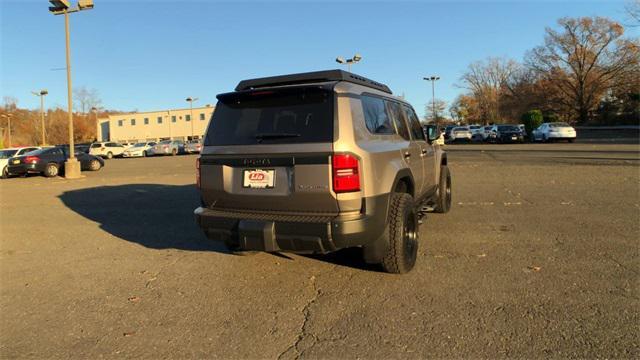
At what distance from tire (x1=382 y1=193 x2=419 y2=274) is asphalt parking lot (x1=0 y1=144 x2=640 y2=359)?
14 centimetres

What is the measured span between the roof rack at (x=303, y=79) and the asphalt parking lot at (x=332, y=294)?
1.98m

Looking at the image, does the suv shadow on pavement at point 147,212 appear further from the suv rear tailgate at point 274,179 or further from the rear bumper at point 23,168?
the rear bumper at point 23,168

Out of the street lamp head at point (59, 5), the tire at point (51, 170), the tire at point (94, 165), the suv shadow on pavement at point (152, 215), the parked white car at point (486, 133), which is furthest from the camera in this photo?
the parked white car at point (486, 133)

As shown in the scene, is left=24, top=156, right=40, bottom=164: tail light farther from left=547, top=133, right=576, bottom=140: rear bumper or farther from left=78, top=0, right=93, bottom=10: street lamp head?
left=547, top=133, right=576, bottom=140: rear bumper

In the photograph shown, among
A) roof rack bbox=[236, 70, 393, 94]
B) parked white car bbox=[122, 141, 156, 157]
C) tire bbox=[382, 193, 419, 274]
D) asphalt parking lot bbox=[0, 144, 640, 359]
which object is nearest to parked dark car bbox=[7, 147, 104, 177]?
asphalt parking lot bbox=[0, 144, 640, 359]

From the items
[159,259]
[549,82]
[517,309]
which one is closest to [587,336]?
[517,309]

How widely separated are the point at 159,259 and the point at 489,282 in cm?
380

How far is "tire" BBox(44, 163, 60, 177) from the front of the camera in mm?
19125

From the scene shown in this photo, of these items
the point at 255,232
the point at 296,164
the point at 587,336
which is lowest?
the point at 587,336

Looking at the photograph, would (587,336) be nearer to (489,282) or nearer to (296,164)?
(489,282)

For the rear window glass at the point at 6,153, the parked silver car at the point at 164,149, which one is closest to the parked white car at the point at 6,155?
the rear window glass at the point at 6,153

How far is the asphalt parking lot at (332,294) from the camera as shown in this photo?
3.26 meters

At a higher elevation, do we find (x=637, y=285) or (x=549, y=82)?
(x=549, y=82)

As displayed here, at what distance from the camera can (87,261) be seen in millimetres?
5637
